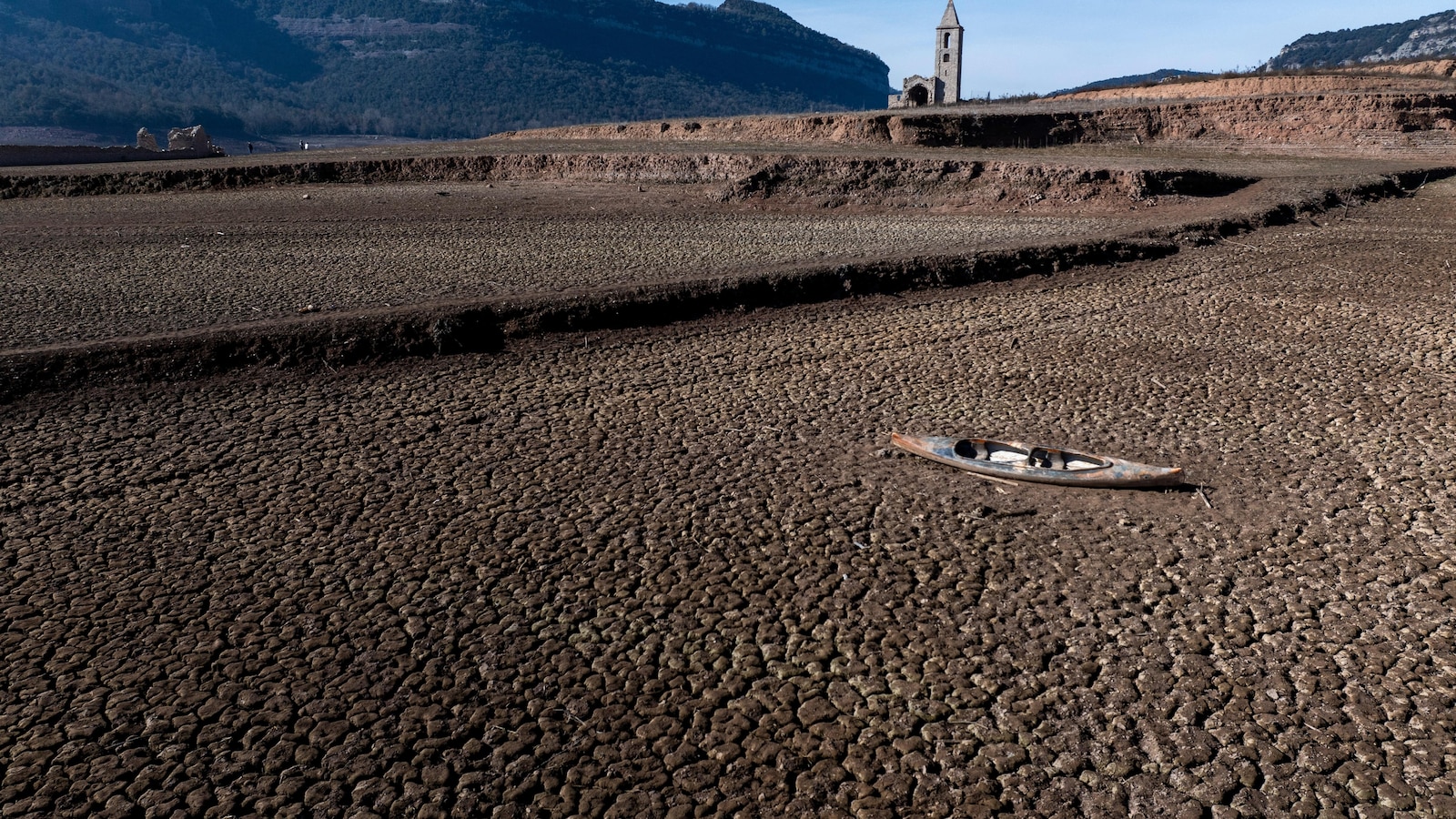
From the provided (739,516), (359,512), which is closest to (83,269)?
(359,512)

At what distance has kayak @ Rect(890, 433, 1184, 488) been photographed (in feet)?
16.8

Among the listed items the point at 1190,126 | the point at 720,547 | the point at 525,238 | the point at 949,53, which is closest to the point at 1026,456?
the point at 720,547

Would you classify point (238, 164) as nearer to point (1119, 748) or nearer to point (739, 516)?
point (739, 516)

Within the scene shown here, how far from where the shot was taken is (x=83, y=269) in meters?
10.6

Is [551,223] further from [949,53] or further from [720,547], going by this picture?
[949,53]

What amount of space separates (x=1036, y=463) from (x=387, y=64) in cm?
16555

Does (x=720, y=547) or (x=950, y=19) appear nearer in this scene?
(x=720, y=547)

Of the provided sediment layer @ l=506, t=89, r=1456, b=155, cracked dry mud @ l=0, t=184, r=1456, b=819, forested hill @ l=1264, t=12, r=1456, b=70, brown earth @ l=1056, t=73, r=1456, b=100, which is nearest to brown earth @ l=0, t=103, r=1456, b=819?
cracked dry mud @ l=0, t=184, r=1456, b=819

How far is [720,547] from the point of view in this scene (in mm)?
4633

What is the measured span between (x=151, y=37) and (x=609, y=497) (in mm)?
183059

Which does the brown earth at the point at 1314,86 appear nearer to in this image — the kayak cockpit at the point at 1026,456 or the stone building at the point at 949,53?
the stone building at the point at 949,53

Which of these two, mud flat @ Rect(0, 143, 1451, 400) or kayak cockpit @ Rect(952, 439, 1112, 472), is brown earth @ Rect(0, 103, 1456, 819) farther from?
kayak cockpit @ Rect(952, 439, 1112, 472)

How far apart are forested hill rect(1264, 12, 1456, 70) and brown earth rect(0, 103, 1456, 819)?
337 feet

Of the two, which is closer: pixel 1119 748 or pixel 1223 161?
pixel 1119 748
